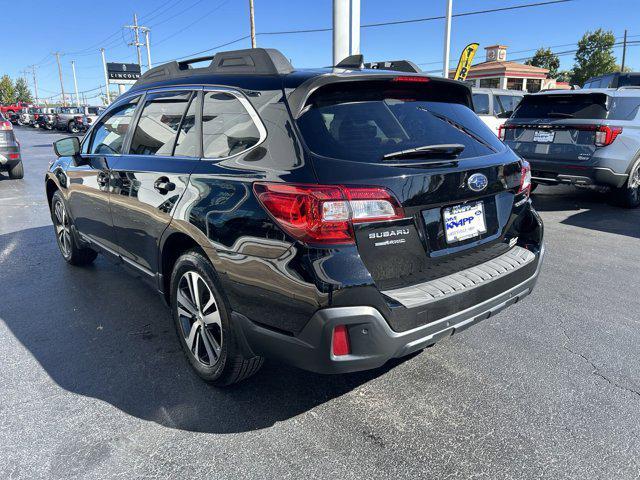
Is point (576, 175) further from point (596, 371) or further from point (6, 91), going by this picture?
point (6, 91)

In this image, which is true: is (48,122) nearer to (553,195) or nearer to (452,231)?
(553,195)

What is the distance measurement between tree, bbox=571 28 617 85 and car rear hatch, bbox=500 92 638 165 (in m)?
43.8

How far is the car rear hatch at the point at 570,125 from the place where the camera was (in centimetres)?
673

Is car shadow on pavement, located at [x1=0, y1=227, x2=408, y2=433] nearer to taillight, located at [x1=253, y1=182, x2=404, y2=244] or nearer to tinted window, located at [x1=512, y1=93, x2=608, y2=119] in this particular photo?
taillight, located at [x1=253, y1=182, x2=404, y2=244]

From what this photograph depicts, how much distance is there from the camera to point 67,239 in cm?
491

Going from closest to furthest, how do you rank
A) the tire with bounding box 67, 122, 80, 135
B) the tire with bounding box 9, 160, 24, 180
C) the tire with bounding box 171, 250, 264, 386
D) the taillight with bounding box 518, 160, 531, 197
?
the tire with bounding box 171, 250, 264, 386
the taillight with bounding box 518, 160, 531, 197
the tire with bounding box 9, 160, 24, 180
the tire with bounding box 67, 122, 80, 135

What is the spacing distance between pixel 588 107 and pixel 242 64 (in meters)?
6.12

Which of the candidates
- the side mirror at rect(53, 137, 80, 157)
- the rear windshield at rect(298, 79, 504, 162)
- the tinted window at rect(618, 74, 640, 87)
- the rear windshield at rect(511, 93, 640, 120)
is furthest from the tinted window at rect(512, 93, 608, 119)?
the tinted window at rect(618, 74, 640, 87)

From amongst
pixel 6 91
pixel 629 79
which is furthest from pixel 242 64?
pixel 6 91

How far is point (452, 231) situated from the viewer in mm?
2428

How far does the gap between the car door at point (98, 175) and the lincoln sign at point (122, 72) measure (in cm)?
5071

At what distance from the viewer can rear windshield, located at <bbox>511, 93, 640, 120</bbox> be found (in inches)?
269

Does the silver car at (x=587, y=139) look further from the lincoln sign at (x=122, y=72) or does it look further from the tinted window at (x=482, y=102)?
the lincoln sign at (x=122, y=72)

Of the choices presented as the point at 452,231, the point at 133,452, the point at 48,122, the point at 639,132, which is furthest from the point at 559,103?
the point at 48,122
